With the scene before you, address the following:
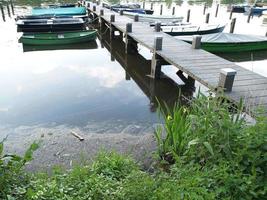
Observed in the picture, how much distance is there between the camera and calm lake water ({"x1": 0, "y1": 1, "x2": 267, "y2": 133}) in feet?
27.6

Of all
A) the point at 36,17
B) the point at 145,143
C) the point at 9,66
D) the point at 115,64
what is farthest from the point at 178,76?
the point at 36,17

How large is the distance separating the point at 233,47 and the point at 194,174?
1215 cm

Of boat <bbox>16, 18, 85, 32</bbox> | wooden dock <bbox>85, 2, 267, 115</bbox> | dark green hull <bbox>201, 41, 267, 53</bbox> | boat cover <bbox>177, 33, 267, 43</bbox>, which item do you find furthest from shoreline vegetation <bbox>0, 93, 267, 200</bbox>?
boat <bbox>16, 18, 85, 32</bbox>

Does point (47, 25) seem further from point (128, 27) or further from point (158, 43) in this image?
point (158, 43)

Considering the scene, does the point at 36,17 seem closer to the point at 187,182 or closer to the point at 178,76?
the point at 178,76

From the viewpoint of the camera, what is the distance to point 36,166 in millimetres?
5625

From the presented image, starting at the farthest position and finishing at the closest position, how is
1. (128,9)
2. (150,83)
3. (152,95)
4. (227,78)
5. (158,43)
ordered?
(128,9) → (150,83) → (158,43) → (152,95) → (227,78)

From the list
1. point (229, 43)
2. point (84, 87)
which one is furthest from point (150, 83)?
point (229, 43)

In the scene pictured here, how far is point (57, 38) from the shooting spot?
15266 millimetres

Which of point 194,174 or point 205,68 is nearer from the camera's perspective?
point 194,174

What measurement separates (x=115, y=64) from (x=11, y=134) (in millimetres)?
6904

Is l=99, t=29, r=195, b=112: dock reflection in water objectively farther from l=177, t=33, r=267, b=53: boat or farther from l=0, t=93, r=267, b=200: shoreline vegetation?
l=0, t=93, r=267, b=200: shoreline vegetation

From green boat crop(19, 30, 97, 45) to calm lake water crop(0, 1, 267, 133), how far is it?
445 millimetres

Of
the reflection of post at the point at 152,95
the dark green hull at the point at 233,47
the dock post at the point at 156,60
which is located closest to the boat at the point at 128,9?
the dark green hull at the point at 233,47
